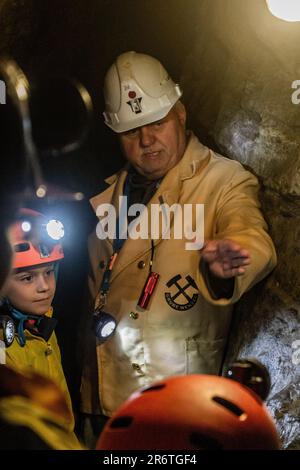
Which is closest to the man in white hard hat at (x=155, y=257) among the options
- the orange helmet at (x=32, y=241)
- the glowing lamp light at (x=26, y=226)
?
the orange helmet at (x=32, y=241)

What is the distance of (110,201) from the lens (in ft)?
14.8

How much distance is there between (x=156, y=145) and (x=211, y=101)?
3.15ft

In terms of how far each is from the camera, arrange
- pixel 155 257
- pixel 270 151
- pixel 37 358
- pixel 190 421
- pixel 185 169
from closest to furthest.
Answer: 1. pixel 190 421
2. pixel 37 358
3. pixel 270 151
4. pixel 155 257
5. pixel 185 169

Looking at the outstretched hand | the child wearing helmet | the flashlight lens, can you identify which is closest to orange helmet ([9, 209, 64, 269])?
the child wearing helmet

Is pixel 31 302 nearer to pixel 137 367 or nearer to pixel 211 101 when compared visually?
pixel 137 367

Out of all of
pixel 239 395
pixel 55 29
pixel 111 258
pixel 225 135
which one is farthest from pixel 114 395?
pixel 55 29

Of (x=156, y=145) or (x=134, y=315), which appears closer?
(x=134, y=315)

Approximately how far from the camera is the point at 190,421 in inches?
94.3

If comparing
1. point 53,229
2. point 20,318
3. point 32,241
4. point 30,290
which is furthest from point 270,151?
point 20,318

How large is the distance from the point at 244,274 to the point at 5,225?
141 centimetres

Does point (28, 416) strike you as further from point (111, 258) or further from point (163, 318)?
point (111, 258)

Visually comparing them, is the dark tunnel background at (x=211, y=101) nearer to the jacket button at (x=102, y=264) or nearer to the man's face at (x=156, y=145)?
the man's face at (x=156, y=145)

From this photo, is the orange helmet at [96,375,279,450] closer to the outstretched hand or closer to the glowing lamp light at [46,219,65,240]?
the outstretched hand

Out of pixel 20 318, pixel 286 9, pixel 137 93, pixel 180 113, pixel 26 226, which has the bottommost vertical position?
pixel 20 318
